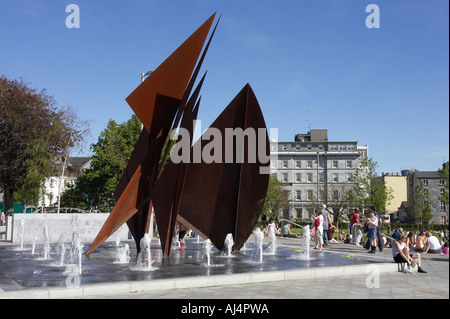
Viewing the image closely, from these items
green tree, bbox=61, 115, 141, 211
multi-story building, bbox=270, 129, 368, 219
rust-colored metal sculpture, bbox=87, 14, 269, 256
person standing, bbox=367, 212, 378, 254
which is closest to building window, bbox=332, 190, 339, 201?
multi-story building, bbox=270, 129, 368, 219

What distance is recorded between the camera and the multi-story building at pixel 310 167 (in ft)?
268

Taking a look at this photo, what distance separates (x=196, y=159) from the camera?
46.6ft

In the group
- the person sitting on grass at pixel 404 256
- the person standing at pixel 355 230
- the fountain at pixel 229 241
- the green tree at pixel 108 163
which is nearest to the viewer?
the person sitting on grass at pixel 404 256

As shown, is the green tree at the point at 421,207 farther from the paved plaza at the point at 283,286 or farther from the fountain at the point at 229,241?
the paved plaza at the point at 283,286

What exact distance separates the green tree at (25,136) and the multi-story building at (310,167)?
5327 cm

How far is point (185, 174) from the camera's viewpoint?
13422 mm

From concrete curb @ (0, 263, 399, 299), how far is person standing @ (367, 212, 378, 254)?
3557mm

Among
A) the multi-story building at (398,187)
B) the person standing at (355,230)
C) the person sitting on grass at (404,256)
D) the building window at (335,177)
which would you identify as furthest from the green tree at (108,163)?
the multi-story building at (398,187)

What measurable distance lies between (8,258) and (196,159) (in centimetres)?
652

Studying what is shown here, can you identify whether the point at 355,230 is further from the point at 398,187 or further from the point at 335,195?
the point at 398,187

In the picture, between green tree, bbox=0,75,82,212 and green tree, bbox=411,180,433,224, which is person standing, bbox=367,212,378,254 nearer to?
green tree, bbox=0,75,82,212

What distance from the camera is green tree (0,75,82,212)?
3056cm

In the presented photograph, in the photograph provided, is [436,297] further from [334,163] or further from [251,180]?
[334,163]
